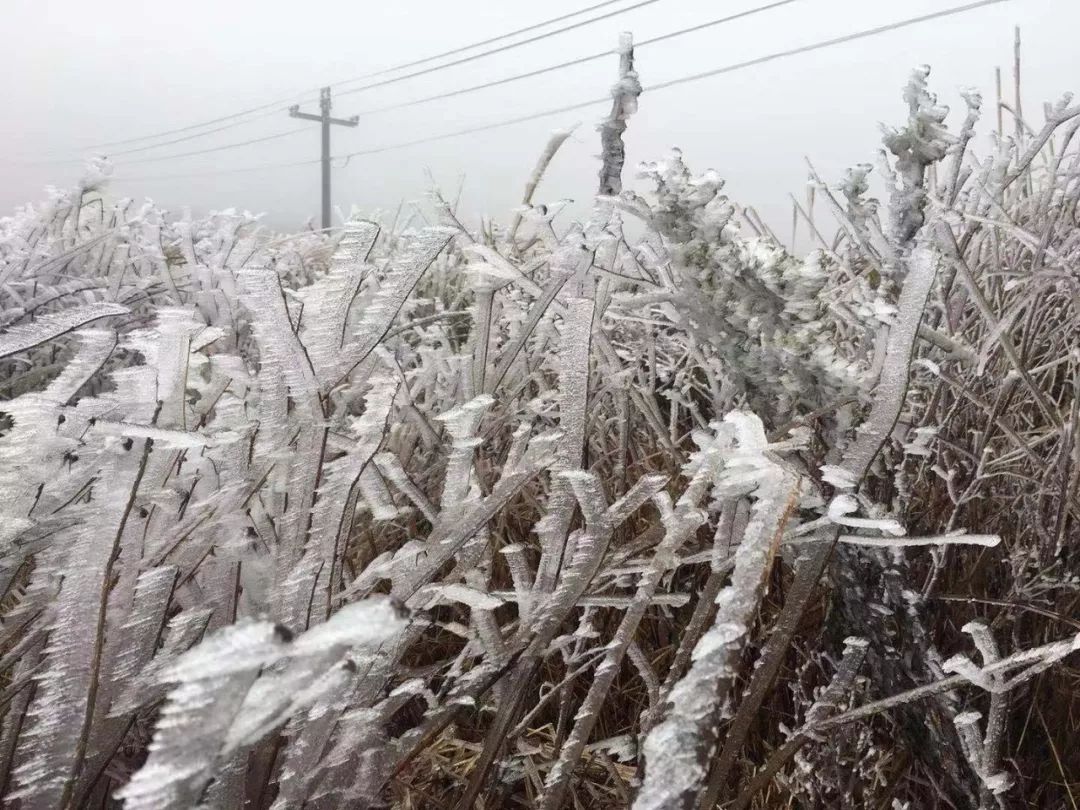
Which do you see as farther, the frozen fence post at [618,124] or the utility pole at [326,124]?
the utility pole at [326,124]

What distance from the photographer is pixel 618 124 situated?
0.72 meters

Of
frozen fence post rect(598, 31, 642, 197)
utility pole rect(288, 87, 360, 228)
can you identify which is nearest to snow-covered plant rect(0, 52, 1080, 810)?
frozen fence post rect(598, 31, 642, 197)

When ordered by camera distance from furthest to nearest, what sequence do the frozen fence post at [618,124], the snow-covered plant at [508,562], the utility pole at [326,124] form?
the utility pole at [326,124] → the frozen fence post at [618,124] → the snow-covered plant at [508,562]

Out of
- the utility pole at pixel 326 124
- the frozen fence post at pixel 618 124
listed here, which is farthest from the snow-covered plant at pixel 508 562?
the utility pole at pixel 326 124

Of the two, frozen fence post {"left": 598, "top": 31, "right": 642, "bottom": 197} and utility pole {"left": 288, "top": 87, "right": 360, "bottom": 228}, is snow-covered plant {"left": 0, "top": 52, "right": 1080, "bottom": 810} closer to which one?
frozen fence post {"left": 598, "top": 31, "right": 642, "bottom": 197}

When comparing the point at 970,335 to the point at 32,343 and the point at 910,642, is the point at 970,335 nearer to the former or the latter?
the point at 910,642

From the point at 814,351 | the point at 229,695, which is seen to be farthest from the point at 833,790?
the point at 229,695

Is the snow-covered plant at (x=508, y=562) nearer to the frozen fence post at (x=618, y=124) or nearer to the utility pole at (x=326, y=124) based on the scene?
the frozen fence post at (x=618, y=124)

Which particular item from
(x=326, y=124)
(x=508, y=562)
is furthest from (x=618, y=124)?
(x=326, y=124)

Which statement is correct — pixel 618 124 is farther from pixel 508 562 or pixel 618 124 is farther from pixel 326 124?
pixel 326 124

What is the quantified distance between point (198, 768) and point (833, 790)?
0.54m

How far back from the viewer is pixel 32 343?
1.50 ft

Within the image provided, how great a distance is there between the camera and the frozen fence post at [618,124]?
71 cm

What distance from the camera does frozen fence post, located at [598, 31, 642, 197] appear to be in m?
0.71
